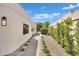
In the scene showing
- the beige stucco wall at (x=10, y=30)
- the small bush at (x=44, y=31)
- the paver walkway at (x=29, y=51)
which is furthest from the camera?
the small bush at (x=44, y=31)

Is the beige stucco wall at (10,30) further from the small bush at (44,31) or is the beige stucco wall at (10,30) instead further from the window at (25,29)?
the small bush at (44,31)

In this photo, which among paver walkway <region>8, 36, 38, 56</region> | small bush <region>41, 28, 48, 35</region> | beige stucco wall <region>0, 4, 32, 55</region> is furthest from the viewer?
small bush <region>41, 28, 48, 35</region>

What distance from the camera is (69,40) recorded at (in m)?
3.61

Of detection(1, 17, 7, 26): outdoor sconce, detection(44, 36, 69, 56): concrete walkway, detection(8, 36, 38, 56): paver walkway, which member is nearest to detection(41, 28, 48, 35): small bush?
detection(44, 36, 69, 56): concrete walkway

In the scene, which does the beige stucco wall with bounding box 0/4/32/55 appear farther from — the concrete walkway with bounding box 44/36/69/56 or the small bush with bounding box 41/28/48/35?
the concrete walkway with bounding box 44/36/69/56

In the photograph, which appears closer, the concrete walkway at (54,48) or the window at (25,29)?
the concrete walkway at (54,48)

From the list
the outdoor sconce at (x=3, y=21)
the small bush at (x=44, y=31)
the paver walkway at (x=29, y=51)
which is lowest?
the paver walkway at (x=29, y=51)

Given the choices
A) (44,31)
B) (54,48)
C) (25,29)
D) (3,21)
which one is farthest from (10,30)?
(54,48)

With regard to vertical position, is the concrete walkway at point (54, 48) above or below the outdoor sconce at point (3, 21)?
below

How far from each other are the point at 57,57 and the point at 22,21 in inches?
40.0

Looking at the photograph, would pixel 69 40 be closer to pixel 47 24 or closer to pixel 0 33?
pixel 47 24

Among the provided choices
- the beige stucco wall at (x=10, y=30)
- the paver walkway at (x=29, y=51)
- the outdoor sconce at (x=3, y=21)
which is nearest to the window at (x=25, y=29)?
the beige stucco wall at (x=10, y=30)

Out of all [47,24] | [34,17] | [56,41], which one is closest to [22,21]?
[34,17]

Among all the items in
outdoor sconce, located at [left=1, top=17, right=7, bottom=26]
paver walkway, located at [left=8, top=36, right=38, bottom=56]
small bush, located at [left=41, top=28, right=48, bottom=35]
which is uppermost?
outdoor sconce, located at [left=1, top=17, right=7, bottom=26]
